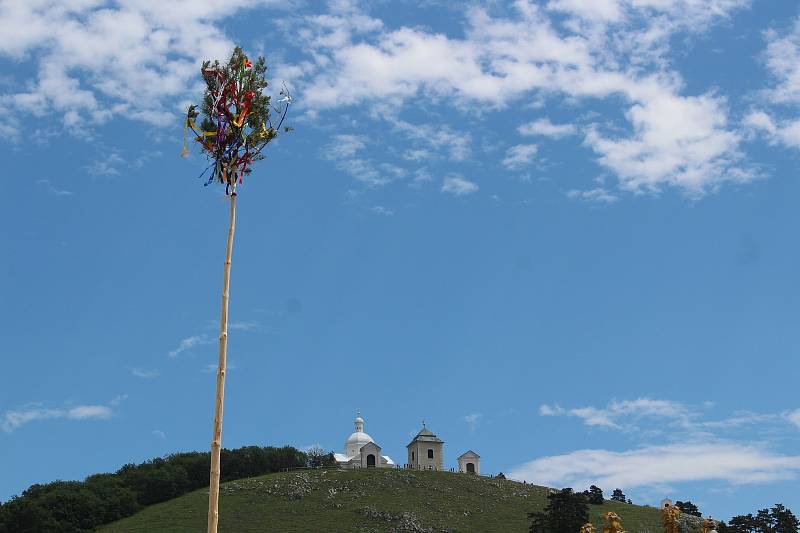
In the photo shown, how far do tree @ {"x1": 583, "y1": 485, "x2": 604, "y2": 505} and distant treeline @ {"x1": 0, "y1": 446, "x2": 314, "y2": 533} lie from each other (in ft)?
140

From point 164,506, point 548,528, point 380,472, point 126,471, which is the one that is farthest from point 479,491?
point 126,471

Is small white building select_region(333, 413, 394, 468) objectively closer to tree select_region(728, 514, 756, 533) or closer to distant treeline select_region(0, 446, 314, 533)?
distant treeline select_region(0, 446, 314, 533)

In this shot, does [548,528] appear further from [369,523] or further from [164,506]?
[164,506]

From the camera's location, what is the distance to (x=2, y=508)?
115250mm

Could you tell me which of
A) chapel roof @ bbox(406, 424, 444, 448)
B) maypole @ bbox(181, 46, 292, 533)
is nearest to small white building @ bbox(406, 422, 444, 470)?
chapel roof @ bbox(406, 424, 444, 448)

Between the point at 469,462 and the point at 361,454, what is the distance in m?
16.1

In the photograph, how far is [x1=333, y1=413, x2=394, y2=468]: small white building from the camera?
481ft

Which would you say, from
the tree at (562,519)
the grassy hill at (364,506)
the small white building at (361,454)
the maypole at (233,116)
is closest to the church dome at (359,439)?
the small white building at (361,454)

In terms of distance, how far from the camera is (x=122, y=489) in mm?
122562

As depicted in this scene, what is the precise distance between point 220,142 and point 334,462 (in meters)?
124

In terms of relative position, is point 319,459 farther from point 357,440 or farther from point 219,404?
point 219,404

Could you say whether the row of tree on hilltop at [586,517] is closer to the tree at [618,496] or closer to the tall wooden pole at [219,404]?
the tree at [618,496]

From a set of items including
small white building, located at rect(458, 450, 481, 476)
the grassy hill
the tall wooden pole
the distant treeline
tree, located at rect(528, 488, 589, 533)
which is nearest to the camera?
the tall wooden pole

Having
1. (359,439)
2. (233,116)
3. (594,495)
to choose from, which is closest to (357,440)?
(359,439)
